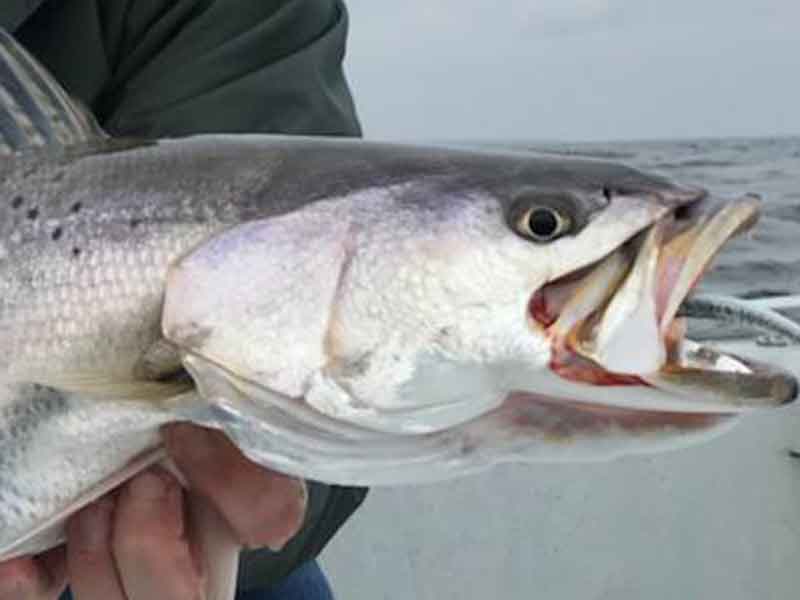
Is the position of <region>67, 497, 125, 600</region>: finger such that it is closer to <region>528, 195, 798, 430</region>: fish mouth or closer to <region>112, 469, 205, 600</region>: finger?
<region>112, 469, 205, 600</region>: finger

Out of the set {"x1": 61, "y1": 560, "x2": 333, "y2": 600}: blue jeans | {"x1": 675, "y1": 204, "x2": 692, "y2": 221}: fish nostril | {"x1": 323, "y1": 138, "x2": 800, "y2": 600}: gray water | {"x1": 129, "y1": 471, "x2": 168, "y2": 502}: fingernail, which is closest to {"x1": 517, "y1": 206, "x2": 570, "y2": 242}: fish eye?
{"x1": 675, "y1": 204, "x2": 692, "y2": 221}: fish nostril

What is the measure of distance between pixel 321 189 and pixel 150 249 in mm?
189

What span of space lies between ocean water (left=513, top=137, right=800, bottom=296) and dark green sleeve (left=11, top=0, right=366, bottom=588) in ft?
→ 1.13

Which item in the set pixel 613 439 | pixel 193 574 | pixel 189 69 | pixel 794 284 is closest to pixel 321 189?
pixel 613 439

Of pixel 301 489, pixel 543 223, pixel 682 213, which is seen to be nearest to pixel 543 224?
pixel 543 223

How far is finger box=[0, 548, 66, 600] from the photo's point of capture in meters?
1.63

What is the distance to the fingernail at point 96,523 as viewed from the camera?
5.21 feet

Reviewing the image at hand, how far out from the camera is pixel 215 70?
2012 mm

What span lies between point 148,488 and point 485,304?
1.60 ft

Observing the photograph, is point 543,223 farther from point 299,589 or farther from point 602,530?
point 602,530

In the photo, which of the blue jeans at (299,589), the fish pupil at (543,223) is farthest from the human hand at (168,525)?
the blue jeans at (299,589)

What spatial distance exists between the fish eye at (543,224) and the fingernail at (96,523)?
0.61m

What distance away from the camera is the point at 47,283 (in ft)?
4.82

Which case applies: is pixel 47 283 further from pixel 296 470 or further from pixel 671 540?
pixel 671 540
